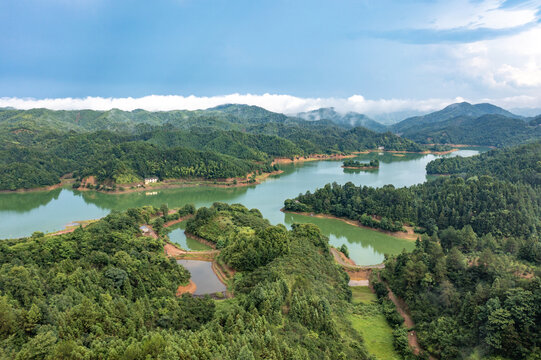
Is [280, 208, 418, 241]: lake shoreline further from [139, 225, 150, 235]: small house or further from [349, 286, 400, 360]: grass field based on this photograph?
[139, 225, 150, 235]: small house

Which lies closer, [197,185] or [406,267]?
[406,267]

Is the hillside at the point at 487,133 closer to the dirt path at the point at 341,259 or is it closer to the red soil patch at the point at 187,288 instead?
the dirt path at the point at 341,259

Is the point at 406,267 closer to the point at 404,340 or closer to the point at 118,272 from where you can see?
the point at 404,340

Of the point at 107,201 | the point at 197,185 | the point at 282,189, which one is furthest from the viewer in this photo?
the point at 197,185

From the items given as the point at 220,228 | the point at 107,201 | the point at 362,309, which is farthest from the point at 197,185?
the point at 362,309

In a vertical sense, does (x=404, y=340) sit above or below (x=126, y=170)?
below

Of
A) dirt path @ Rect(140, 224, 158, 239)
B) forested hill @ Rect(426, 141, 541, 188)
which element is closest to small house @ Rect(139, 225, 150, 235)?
dirt path @ Rect(140, 224, 158, 239)

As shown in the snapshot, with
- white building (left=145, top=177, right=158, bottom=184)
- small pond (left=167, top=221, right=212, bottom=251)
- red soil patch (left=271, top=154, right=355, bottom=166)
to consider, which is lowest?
small pond (left=167, top=221, right=212, bottom=251)
